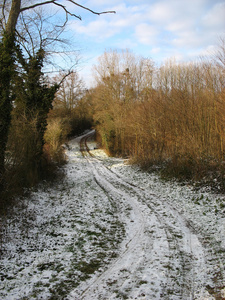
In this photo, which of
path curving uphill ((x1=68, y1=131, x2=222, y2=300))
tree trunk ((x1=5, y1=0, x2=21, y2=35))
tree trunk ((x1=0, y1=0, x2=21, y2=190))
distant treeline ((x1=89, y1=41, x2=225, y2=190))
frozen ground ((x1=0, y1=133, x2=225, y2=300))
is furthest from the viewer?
distant treeline ((x1=89, y1=41, x2=225, y2=190))

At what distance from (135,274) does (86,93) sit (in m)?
52.6

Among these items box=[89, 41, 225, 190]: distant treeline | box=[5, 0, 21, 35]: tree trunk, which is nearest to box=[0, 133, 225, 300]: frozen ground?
box=[89, 41, 225, 190]: distant treeline

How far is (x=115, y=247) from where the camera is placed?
219 inches

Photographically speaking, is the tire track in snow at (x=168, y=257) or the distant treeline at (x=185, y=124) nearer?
the tire track in snow at (x=168, y=257)

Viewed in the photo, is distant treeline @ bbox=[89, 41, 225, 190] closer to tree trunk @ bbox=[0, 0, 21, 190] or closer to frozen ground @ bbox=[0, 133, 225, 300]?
frozen ground @ bbox=[0, 133, 225, 300]

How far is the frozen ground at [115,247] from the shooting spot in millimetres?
3965

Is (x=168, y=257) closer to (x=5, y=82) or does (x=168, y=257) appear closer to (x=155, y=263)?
(x=155, y=263)

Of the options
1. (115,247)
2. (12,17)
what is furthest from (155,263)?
(12,17)

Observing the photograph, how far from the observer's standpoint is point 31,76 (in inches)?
469

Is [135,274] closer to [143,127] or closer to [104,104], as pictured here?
[143,127]

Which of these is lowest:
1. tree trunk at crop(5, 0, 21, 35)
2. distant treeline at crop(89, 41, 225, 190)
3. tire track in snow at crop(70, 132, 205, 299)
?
tire track in snow at crop(70, 132, 205, 299)

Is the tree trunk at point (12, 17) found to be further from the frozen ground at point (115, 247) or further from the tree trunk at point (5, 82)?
the frozen ground at point (115, 247)

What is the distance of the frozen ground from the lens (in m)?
3.96

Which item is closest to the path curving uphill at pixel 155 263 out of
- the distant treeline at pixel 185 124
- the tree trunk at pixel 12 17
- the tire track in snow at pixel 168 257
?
the tire track in snow at pixel 168 257
